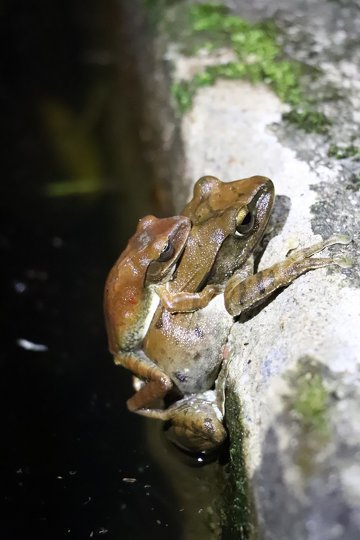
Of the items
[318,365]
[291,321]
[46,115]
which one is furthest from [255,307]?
[46,115]

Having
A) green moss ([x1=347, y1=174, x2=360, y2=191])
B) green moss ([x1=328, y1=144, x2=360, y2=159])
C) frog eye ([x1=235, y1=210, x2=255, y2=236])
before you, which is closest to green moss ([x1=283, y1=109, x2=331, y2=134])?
green moss ([x1=328, y1=144, x2=360, y2=159])

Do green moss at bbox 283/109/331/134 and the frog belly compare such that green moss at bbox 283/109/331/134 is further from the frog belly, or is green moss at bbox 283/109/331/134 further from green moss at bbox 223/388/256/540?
green moss at bbox 223/388/256/540

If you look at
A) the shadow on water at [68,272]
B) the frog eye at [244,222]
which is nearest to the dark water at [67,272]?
the shadow on water at [68,272]

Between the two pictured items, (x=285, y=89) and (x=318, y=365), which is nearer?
(x=318, y=365)

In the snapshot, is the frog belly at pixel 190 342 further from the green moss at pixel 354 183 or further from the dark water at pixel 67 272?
the green moss at pixel 354 183

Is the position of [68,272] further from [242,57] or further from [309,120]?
[309,120]

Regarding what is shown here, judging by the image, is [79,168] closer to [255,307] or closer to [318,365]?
[255,307]

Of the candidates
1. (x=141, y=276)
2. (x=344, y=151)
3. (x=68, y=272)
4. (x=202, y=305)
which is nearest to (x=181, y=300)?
(x=202, y=305)
